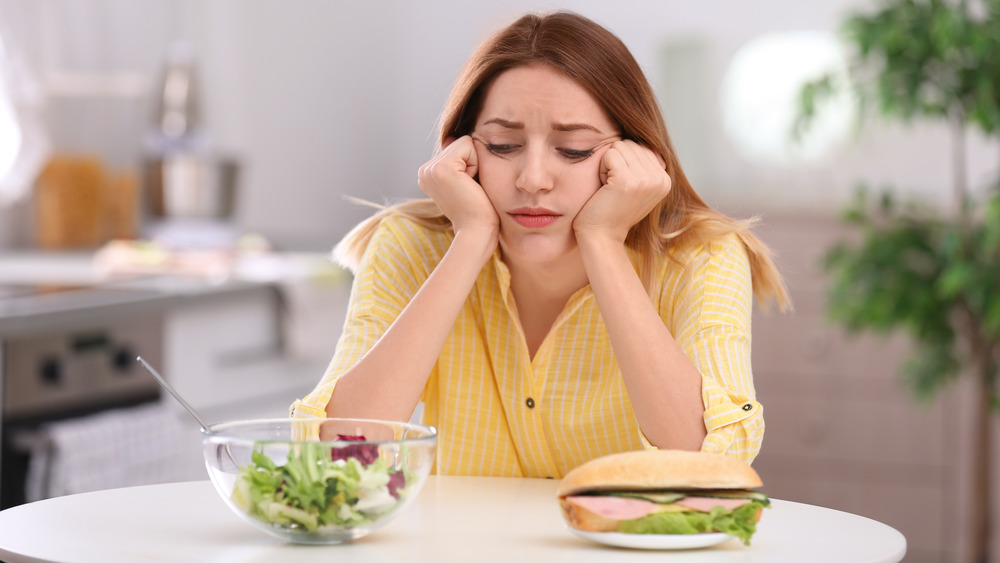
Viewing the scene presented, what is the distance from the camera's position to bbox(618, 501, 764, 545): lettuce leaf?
834 mm

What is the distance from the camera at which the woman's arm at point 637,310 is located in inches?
45.9

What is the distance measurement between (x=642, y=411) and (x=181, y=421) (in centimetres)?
136

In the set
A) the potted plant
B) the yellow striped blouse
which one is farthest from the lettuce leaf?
the potted plant

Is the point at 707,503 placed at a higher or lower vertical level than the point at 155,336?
higher

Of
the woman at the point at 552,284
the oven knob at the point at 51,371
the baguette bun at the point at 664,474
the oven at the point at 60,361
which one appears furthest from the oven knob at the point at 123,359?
the baguette bun at the point at 664,474

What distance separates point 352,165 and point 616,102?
325cm

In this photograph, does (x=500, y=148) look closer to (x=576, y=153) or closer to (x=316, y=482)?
(x=576, y=153)

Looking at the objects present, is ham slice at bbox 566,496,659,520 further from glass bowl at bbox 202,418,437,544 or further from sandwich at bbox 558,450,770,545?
glass bowl at bbox 202,418,437,544

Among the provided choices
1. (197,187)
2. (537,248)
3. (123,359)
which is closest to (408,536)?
(537,248)

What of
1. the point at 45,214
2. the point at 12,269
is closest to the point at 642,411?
the point at 12,269

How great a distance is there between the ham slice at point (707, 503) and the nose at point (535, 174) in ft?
1.67

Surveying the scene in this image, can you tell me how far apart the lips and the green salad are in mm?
519

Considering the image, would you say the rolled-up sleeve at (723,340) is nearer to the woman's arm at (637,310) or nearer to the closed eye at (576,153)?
the woman's arm at (637,310)

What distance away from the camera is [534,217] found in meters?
1.30
